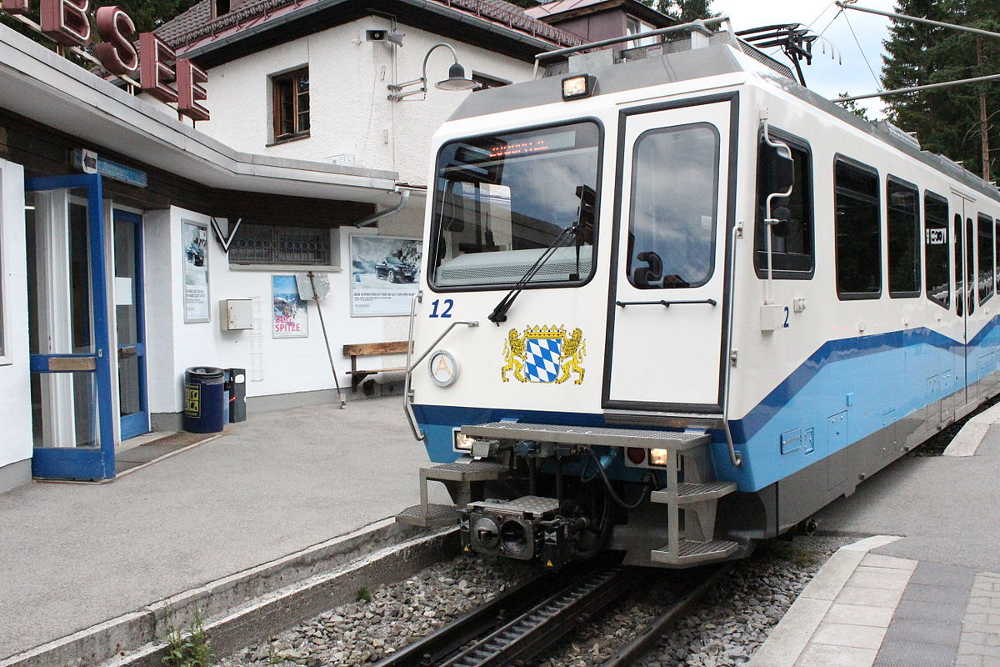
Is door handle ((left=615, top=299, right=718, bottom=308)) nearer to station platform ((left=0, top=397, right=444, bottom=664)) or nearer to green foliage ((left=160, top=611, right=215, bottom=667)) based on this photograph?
station platform ((left=0, top=397, right=444, bottom=664))

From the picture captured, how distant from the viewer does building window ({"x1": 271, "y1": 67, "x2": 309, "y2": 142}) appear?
15.4 metres

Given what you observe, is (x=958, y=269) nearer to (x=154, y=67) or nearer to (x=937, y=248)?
(x=937, y=248)

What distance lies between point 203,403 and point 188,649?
5912 millimetres

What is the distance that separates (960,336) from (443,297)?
5936mm

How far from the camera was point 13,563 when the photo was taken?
5.15m

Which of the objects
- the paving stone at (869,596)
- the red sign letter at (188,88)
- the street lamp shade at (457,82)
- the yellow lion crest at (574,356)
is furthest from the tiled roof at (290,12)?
the paving stone at (869,596)

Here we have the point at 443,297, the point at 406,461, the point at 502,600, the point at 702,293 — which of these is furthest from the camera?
the point at 406,461

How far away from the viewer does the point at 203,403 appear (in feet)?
32.2

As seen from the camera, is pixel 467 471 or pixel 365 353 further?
pixel 365 353

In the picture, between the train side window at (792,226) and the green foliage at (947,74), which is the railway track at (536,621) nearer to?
the train side window at (792,226)

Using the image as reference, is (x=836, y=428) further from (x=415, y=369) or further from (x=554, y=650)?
(x=415, y=369)

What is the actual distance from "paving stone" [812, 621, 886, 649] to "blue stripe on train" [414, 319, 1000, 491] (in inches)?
30.0

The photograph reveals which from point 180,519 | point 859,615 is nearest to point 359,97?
point 180,519

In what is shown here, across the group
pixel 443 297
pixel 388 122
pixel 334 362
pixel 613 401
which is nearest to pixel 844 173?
pixel 613 401
